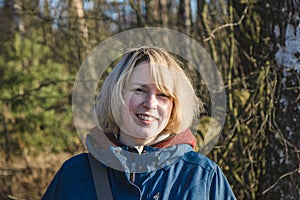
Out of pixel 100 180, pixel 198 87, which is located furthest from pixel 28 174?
pixel 100 180

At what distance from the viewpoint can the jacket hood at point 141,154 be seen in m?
2.14

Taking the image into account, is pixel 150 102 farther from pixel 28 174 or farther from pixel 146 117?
pixel 28 174

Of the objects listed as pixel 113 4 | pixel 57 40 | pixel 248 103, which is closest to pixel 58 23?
pixel 57 40

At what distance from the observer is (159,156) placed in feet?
7.06

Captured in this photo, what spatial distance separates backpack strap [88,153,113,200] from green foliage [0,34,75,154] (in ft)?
10.3

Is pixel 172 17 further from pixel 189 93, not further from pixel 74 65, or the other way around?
pixel 189 93

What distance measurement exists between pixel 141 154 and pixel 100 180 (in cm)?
18

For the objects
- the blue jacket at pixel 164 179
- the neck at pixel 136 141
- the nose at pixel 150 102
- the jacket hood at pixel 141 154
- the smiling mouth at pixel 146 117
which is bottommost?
the blue jacket at pixel 164 179

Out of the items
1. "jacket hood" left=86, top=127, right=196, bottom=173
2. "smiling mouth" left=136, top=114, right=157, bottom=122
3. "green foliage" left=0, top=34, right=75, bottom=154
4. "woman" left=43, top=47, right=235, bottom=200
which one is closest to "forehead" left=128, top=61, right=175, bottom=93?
"woman" left=43, top=47, right=235, bottom=200

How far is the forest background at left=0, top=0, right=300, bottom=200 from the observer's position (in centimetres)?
404

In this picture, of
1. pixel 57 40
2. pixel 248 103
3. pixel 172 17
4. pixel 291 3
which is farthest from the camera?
pixel 57 40

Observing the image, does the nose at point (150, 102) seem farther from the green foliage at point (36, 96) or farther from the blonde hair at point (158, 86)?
the green foliage at point (36, 96)

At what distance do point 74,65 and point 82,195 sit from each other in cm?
323

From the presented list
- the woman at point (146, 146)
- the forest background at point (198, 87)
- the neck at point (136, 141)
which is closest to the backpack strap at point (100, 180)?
the woman at point (146, 146)
